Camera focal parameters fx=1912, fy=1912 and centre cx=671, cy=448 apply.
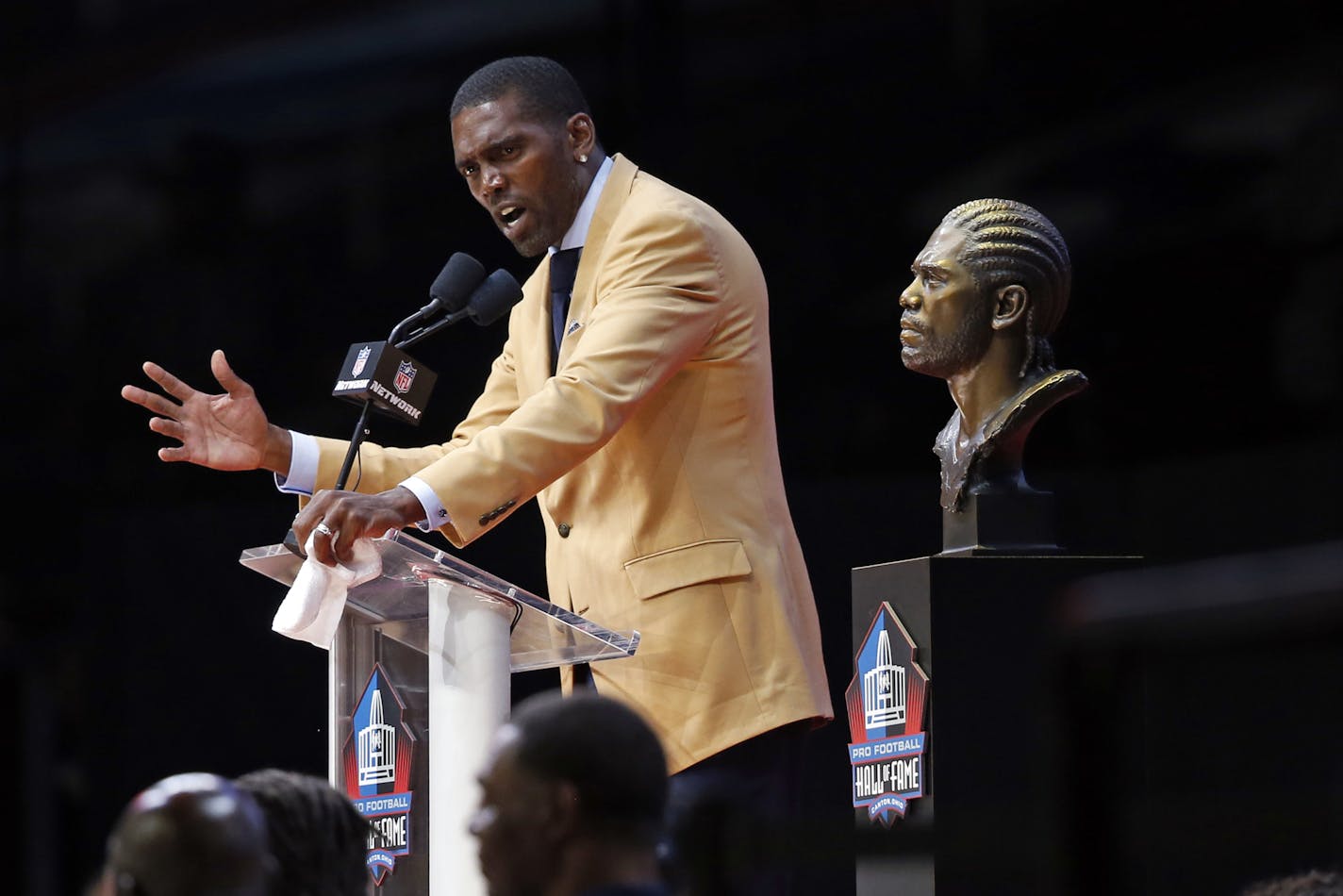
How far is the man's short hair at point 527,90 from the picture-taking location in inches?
110

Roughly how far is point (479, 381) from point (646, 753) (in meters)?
3.54

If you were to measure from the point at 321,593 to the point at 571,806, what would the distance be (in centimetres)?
92

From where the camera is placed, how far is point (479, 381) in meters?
4.86

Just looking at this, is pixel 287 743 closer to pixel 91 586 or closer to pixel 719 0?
pixel 91 586

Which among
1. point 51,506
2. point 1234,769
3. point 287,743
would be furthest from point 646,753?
point 51,506

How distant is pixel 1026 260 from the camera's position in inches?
127

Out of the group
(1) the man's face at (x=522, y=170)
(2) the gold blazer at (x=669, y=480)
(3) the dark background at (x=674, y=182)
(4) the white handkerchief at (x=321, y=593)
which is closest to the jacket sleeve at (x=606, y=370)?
(2) the gold blazer at (x=669, y=480)

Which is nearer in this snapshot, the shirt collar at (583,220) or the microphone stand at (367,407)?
the microphone stand at (367,407)

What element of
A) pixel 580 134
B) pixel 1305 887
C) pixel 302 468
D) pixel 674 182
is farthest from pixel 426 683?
pixel 674 182

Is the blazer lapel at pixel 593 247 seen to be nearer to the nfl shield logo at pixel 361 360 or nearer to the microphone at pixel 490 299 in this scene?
the microphone at pixel 490 299

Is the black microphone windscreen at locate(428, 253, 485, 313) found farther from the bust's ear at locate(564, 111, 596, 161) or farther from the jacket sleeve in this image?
the bust's ear at locate(564, 111, 596, 161)

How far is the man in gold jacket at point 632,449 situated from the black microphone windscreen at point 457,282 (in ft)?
0.53

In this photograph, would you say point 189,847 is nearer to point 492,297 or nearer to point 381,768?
point 381,768

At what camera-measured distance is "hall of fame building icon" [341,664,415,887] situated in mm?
2412
